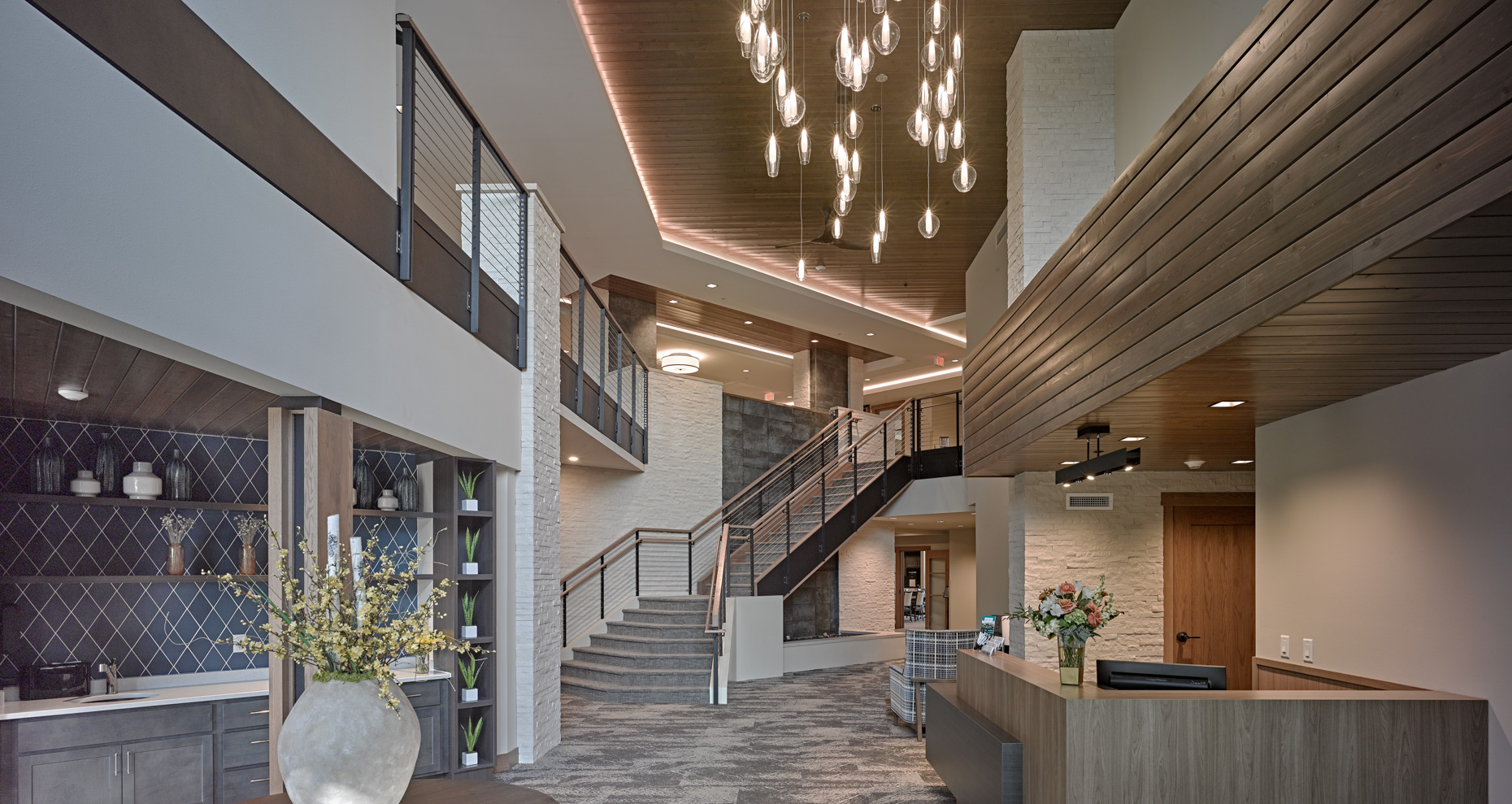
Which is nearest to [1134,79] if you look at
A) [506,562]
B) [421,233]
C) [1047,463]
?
[1047,463]

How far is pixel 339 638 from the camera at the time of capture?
8.32 feet

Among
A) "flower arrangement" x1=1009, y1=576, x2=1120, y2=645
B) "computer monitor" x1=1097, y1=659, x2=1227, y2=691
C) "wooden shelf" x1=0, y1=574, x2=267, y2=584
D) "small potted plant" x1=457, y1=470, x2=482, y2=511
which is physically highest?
"small potted plant" x1=457, y1=470, x2=482, y2=511

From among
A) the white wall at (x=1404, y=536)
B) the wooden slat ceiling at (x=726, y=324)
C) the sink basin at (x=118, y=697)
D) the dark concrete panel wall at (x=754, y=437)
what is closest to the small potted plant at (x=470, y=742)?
the sink basin at (x=118, y=697)

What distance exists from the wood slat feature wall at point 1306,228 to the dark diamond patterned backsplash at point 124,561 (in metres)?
4.99

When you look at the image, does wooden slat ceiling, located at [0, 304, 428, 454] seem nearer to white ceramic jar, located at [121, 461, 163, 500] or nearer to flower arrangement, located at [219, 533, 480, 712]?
white ceramic jar, located at [121, 461, 163, 500]

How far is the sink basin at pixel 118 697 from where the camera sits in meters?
4.87

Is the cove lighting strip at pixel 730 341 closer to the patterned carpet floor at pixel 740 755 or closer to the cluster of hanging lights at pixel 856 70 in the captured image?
the patterned carpet floor at pixel 740 755

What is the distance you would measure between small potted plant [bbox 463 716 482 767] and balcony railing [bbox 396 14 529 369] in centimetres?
263

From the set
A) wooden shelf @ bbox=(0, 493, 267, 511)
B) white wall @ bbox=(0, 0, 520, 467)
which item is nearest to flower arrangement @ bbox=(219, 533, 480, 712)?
white wall @ bbox=(0, 0, 520, 467)

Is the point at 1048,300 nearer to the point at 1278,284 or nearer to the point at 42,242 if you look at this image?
the point at 1278,284

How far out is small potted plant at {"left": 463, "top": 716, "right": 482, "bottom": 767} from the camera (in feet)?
21.8

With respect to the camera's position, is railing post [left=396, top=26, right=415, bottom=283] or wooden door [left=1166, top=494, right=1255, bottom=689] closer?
railing post [left=396, top=26, right=415, bottom=283]

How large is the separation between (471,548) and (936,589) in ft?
50.8

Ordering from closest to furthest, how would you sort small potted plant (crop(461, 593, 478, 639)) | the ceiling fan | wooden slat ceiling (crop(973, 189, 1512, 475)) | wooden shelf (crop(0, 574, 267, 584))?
1. wooden slat ceiling (crop(973, 189, 1512, 475))
2. wooden shelf (crop(0, 574, 267, 584))
3. small potted plant (crop(461, 593, 478, 639))
4. the ceiling fan
